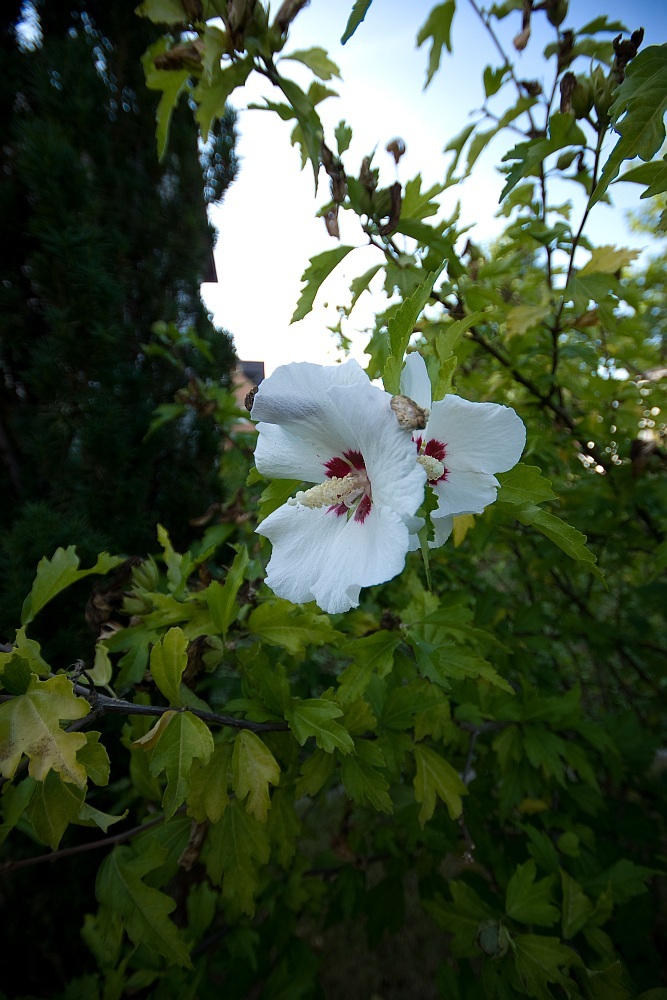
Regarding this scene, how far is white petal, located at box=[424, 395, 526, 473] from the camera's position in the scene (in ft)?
2.47

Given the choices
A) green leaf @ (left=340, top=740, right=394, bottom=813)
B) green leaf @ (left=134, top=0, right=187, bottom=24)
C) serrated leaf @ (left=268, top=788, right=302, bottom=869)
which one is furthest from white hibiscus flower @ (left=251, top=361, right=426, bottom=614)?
green leaf @ (left=134, top=0, right=187, bottom=24)

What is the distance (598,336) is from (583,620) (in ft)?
4.91

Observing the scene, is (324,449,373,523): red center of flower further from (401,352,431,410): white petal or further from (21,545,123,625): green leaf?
(21,545,123,625): green leaf

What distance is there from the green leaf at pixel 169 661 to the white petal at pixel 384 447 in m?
0.54

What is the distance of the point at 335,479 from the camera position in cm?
84

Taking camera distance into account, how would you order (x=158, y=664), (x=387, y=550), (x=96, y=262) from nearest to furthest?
(x=387, y=550) < (x=158, y=664) < (x=96, y=262)

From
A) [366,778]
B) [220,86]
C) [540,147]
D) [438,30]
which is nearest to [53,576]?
[366,778]

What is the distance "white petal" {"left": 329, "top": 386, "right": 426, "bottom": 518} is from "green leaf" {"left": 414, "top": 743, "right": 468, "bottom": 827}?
35.0 inches

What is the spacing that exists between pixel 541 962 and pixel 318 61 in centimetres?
225

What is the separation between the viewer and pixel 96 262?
7.18ft

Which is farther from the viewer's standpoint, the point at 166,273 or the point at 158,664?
the point at 166,273

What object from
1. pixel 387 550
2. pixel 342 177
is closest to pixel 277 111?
pixel 342 177

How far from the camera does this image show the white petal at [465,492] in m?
0.78

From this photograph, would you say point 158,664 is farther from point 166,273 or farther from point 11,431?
point 166,273
